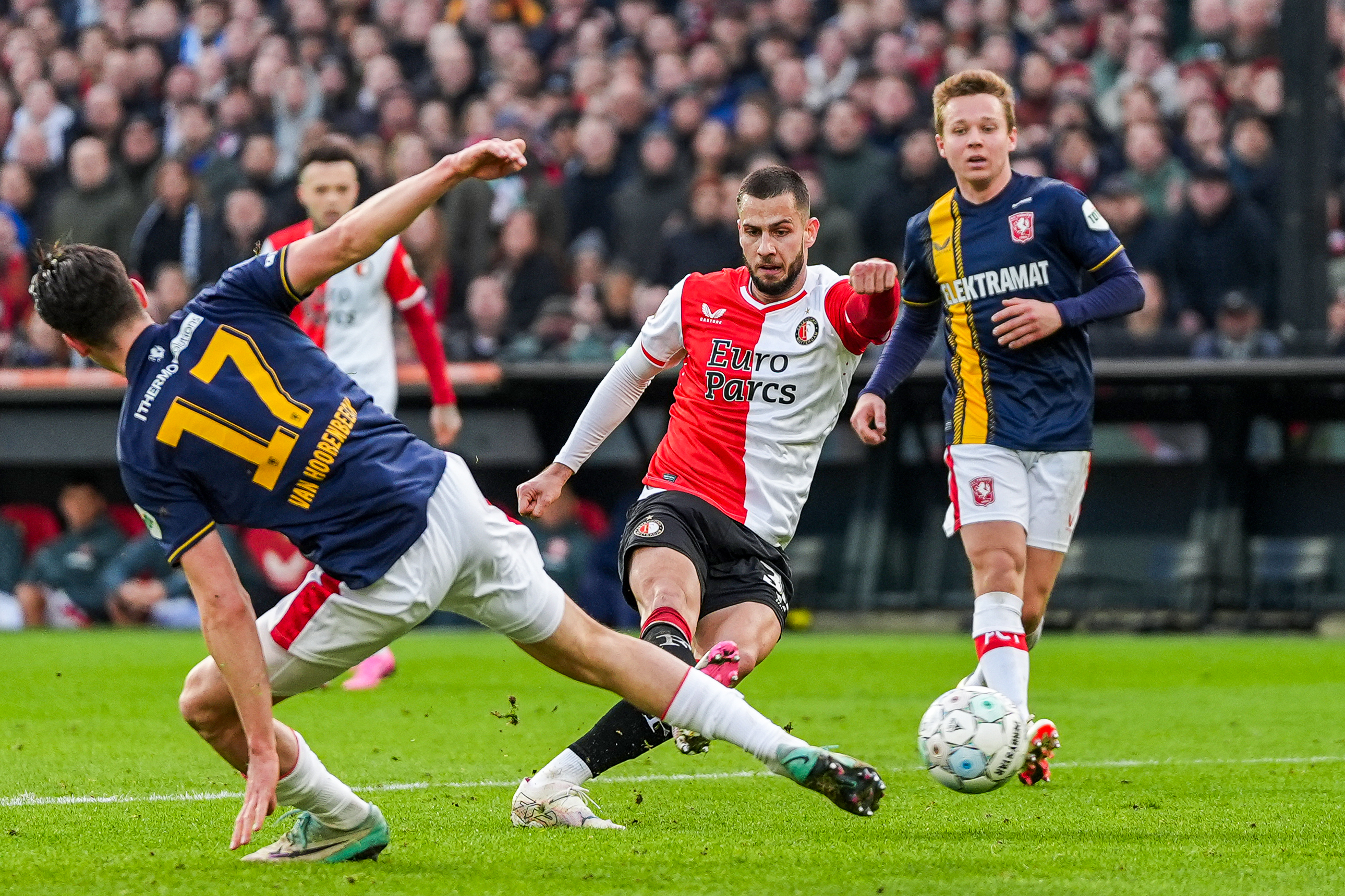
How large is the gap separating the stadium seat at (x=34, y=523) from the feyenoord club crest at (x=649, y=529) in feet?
33.4

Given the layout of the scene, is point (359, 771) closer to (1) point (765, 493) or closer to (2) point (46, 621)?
(1) point (765, 493)

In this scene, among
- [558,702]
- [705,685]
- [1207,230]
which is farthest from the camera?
[1207,230]

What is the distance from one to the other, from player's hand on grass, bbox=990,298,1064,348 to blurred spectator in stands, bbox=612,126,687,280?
827 centimetres

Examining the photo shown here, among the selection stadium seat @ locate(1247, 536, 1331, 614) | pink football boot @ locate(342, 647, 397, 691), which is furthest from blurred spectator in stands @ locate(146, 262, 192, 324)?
stadium seat @ locate(1247, 536, 1331, 614)

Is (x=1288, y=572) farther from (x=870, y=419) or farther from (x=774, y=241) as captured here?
(x=774, y=241)

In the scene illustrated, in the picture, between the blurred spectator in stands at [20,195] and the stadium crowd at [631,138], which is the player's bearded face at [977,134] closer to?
the stadium crowd at [631,138]

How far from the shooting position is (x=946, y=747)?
5.24 meters

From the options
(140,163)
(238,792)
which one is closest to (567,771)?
(238,792)

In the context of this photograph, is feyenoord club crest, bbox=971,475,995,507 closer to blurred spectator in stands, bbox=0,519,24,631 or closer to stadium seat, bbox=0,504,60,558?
blurred spectator in stands, bbox=0,519,24,631

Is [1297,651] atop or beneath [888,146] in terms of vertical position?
beneath

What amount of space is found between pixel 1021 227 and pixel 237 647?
317cm

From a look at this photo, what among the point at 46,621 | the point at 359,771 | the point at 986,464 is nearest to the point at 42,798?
the point at 359,771

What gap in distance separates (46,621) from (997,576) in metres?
10.4

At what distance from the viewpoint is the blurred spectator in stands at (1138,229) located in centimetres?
1271
